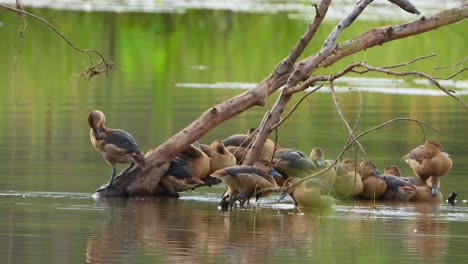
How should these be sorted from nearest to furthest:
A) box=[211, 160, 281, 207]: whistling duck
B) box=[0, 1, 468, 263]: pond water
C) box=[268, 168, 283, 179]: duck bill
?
box=[0, 1, 468, 263]: pond water → box=[211, 160, 281, 207]: whistling duck → box=[268, 168, 283, 179]: duck bill

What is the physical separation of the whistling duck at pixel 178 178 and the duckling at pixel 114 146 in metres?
0.28

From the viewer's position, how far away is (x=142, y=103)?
23.3m

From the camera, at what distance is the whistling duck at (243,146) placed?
47.8 feet

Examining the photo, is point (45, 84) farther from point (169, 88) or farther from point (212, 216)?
point (212, 216)

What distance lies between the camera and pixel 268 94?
46.2ft

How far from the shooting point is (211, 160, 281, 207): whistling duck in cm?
1329

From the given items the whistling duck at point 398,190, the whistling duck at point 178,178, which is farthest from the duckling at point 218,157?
the whistling duck at point 398,190

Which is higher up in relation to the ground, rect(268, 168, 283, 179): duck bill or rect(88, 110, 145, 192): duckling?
rect(88, 110, 145, 192): duckling

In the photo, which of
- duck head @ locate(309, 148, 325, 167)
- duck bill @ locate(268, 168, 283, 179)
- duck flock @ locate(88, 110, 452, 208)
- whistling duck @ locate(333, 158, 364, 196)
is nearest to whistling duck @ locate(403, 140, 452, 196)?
duck flock @ locate(88, 110, 452, 208)

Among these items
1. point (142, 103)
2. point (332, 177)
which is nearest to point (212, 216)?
point (332, 177)

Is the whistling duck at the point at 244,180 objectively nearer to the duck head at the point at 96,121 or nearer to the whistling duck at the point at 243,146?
the whistling duck at the point at 243,146

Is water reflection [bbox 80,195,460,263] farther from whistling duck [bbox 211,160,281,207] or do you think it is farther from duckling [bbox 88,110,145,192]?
duckling [bbox 88,110,145,192]

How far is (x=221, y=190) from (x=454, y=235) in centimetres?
354

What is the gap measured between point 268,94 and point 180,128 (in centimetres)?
600
